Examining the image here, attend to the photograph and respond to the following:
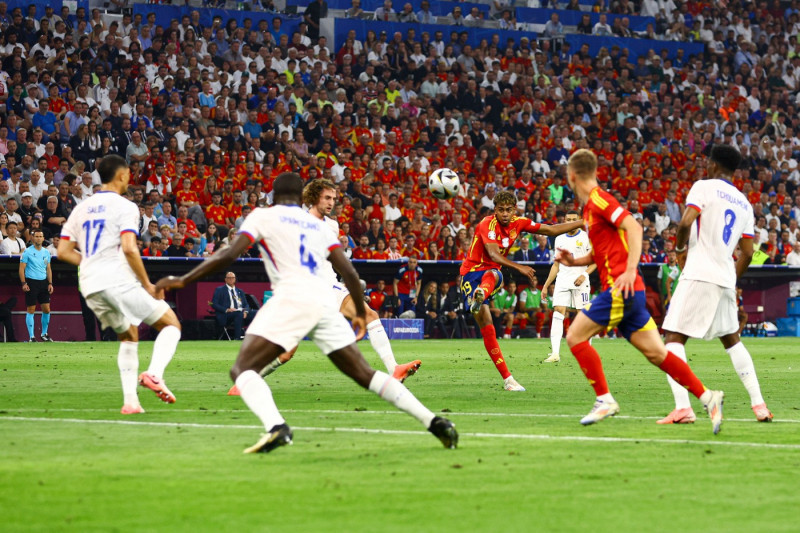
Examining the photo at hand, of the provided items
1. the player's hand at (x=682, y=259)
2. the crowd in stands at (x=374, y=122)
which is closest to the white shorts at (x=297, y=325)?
the player's hand at (x=682, y=259)

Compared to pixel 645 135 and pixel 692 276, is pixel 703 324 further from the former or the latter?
pixel 645 135

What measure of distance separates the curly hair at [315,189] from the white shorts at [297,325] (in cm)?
475

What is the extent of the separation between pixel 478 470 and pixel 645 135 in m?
33.4

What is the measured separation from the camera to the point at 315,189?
12914mm

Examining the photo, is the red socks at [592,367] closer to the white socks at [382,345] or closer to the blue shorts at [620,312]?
the blue shorts at [620,312]

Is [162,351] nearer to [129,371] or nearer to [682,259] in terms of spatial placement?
[129,371]

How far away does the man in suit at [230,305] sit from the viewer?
91.0 feet

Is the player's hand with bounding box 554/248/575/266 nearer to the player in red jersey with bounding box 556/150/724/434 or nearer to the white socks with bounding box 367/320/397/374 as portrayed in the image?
the player in red jersey with bounding box 556/150/724/434

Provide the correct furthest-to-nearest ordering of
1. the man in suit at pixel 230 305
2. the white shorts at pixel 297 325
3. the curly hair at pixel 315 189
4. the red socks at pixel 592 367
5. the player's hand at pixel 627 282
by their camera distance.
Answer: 1. the man in suit at pixel 230 305
2. the curly hair at pixel 315 189
3. the red socks at pixel 592 367
4. the player's hand at pixel 627 282
5. the white shorts at pixel 297 325

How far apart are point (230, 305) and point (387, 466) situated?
20.7 meters

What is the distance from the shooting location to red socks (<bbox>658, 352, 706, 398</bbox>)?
976 cm

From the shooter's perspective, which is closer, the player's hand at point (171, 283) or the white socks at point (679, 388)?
the player's hand at point (171, 283)

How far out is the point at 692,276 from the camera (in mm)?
10367

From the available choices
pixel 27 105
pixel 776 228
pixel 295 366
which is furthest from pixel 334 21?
pixel 295 366
